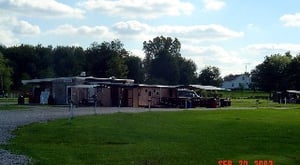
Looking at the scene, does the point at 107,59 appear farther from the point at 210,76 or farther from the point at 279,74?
the point at 279,74

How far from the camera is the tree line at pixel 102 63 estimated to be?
406 ft

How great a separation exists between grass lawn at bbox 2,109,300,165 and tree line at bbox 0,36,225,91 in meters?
92.2

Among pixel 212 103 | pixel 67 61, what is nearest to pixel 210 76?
pixel 67 61

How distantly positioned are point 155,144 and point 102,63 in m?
110

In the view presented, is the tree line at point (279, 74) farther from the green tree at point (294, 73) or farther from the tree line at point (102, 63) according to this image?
the tree line at point (102, 63)

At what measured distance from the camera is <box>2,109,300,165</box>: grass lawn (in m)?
15.2

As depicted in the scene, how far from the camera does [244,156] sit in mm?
15578

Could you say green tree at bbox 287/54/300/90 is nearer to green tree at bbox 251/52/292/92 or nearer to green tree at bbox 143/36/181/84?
green tree at bbox 251/52/292/92

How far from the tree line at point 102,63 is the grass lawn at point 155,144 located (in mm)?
92157

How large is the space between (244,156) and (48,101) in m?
52.6

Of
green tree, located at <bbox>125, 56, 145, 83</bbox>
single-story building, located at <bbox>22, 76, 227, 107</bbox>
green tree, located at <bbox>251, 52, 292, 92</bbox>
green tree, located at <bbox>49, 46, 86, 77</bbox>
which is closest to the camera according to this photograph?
single-story building, located at <bbox>22, 76, 227, 107</bbox>

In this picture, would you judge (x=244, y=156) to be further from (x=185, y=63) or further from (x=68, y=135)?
(x=185, y=63)

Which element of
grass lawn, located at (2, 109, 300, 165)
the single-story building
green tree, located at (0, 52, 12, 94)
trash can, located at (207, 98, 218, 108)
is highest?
green tree, located at (0, 52, 12, 94)

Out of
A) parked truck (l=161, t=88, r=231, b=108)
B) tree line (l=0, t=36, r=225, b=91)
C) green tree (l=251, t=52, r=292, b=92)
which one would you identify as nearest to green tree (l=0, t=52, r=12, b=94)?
tree line (l=0, t=36, r=225, b=91)
